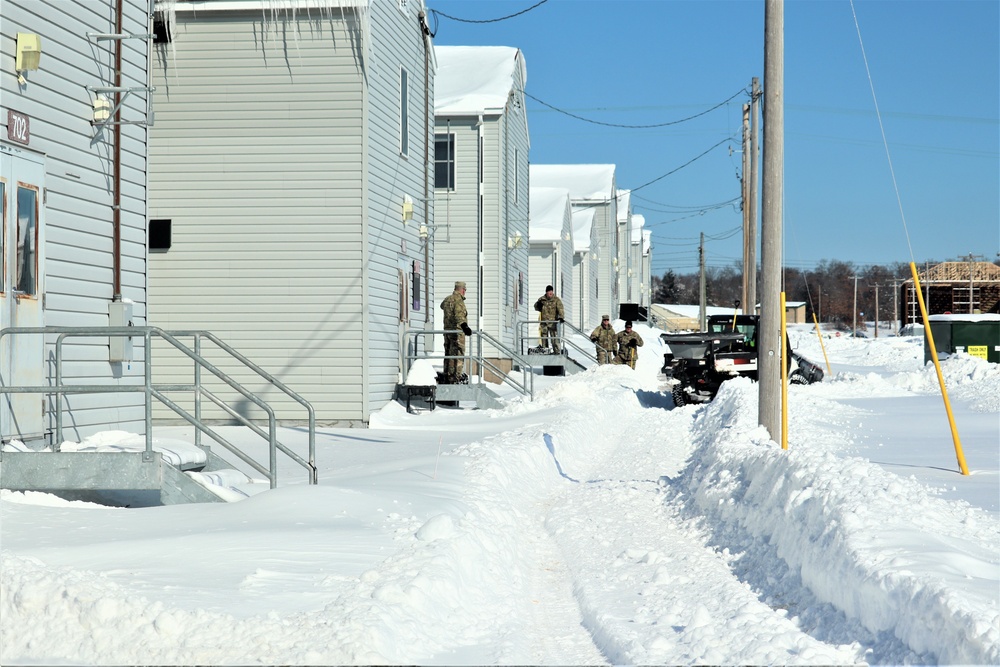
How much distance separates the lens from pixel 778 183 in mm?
13219

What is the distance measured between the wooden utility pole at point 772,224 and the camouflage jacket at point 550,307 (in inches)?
596

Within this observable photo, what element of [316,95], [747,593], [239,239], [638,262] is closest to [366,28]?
[316,95]

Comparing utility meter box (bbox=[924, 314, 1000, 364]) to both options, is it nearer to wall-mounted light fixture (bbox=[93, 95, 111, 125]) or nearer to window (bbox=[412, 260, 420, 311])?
window (bbox=[412, 260, 420, 311])

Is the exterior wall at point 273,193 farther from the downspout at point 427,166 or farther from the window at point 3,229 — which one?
the window at point 3,229

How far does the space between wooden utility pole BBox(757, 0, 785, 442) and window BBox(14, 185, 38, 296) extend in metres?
8.15

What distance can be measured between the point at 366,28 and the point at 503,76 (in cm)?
1467

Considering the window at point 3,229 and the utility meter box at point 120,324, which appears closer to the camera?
the window at point 3,229

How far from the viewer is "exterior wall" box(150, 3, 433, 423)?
1669cm

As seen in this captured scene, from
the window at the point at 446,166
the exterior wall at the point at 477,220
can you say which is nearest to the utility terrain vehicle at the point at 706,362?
the exterior wall at the point at 477,220

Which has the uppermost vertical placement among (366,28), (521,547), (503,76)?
(503,76)

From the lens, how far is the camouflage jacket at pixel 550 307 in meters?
28.6

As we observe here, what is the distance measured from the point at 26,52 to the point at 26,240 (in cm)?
158

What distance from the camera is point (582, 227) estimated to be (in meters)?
50.3

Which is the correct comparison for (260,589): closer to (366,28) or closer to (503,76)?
(366,28)
